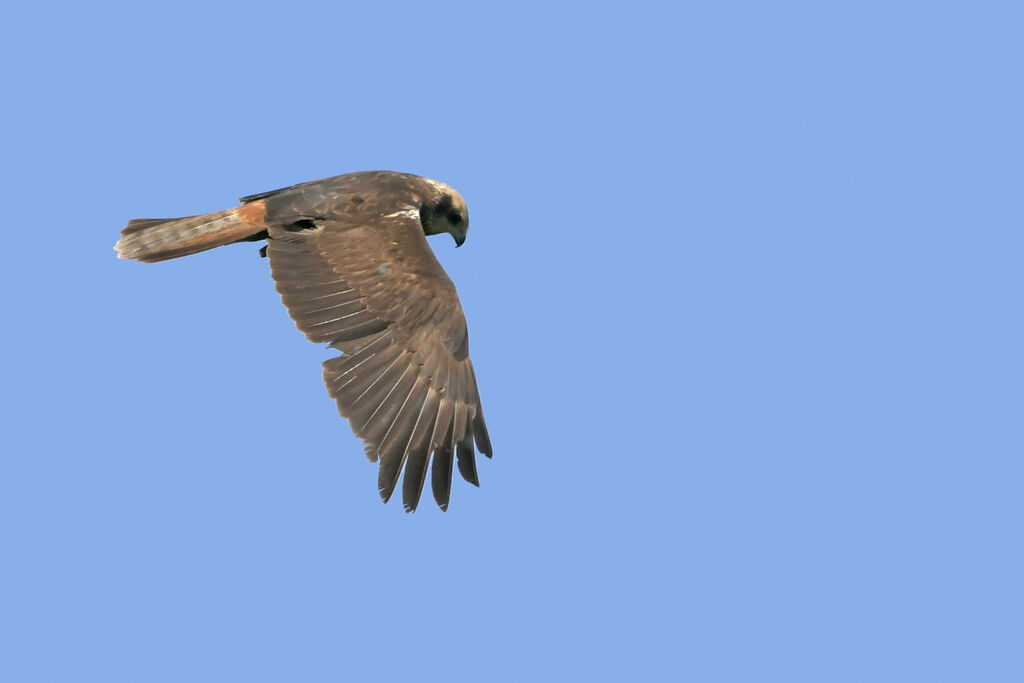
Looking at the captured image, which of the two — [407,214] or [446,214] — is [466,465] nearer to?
[407,214]

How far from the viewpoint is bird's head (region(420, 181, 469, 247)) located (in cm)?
1102

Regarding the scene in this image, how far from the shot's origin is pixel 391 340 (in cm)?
907

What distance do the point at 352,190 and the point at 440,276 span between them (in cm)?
126

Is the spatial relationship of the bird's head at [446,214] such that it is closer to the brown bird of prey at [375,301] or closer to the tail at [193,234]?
the brown bird of prey at [375,301]

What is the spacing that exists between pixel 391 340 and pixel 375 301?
0.35 m

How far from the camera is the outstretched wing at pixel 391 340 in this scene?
28.6ft

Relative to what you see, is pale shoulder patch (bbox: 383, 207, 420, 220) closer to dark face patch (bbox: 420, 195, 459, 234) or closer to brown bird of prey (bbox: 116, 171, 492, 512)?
brown bird of prey (bbox: 116, 171, 492, 512)

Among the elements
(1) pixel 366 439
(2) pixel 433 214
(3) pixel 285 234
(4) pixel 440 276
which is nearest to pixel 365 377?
(1) pixel 366 439

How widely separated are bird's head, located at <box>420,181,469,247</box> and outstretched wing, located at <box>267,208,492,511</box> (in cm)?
117

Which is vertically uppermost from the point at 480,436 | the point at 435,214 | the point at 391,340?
the point at 435,214

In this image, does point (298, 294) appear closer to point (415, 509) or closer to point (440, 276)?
point (440, 276)

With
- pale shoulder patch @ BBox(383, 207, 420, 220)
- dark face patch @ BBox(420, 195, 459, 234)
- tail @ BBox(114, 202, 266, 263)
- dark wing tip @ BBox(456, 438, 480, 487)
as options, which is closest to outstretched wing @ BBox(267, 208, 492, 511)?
dark wing tip @ BBox(456, 438, 480, 487)

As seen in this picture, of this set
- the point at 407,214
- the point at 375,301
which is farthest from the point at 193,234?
the point at 375,301

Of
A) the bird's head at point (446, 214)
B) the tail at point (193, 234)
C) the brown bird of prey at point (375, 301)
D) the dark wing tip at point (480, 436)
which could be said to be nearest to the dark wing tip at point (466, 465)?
the brown bird of prey at point (375, 301)
